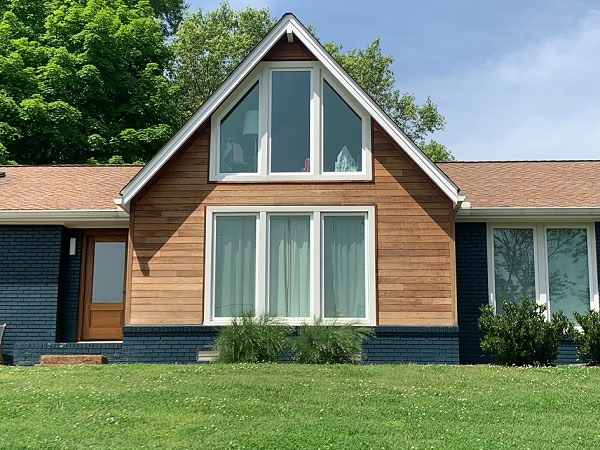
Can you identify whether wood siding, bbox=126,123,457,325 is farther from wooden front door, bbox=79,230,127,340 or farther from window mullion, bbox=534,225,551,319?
window mullion, bbox=534,225,551,319

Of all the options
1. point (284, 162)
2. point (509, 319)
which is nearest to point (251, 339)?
point (284, 162)

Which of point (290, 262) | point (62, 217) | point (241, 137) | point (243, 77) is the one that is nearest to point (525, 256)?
point (290, 262)

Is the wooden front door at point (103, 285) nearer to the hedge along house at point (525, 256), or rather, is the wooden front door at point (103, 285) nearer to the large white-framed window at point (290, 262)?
the large white-framed window at point (290, 262)

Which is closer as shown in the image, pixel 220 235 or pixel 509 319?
pixel 509 319

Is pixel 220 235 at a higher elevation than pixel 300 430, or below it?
higher

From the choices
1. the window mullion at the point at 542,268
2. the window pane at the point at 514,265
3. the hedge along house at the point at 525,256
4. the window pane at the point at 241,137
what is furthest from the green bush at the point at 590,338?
the window pane at the point at 241,137

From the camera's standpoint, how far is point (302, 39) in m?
11.3

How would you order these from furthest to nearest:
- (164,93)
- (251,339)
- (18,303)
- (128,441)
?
(164,93) → (18,303) → (251,339) → (128,441)

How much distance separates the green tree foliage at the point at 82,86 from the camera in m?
23.4

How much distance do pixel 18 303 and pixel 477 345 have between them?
26.2ft

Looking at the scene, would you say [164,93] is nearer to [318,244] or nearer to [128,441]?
[318,244]

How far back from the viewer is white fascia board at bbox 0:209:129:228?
11992mm

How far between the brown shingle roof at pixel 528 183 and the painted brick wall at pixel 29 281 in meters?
7.50

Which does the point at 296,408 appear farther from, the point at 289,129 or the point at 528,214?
the point at 528,214
